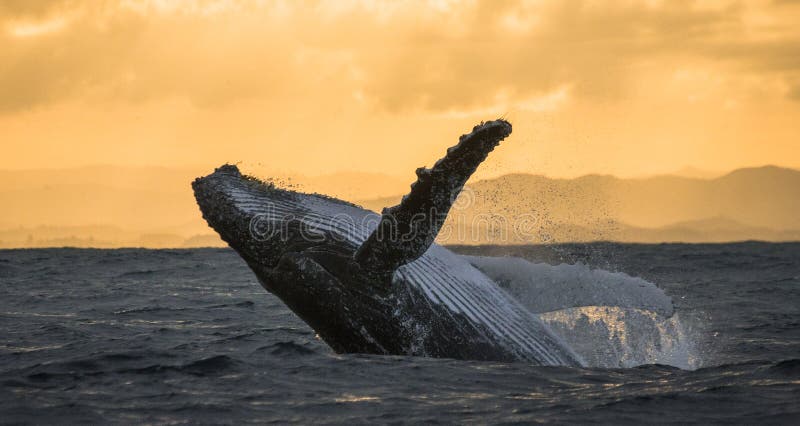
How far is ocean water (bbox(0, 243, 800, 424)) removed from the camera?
6.59m

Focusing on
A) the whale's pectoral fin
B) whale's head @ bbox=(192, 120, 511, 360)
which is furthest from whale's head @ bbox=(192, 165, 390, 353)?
the whale's pectoral fin

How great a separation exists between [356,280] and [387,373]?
976mm

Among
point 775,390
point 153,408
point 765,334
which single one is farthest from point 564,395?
point 765,334

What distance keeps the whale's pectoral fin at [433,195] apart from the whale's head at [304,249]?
0.69 meters

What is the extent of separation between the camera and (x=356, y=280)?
6.84 metres

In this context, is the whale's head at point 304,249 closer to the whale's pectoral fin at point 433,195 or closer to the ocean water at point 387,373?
the ocean water at point 387,373

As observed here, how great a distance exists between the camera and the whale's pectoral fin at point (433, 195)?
577 cm

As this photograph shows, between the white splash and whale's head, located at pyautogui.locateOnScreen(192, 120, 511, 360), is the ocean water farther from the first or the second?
whale's head, located at pyautogui.locateOnScreen(192, 120, 511, 360)

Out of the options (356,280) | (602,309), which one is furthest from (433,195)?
(602,309)

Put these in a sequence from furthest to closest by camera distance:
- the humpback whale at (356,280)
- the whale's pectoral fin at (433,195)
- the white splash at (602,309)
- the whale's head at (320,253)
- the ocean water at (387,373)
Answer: the white splash at (602,309) < the humpback whale at (356,280) < the whale's head at (320,253) < the ocean water at (387,373) < the whale's pectoral fin at (433,195)

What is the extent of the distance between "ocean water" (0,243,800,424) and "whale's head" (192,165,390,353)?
541 mm

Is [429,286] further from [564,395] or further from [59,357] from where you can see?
[59,357]

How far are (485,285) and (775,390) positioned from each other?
8.20ft

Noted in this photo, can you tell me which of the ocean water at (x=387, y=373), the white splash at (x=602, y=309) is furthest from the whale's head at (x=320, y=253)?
the white splash at (x=602, y=309)
